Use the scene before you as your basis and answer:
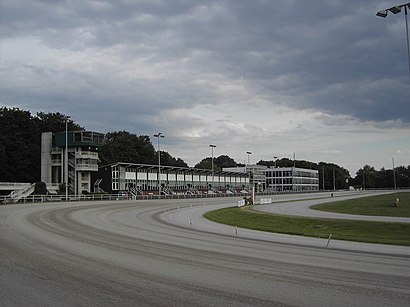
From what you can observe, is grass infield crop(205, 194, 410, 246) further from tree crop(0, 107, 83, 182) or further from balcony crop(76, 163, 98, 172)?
tree crop(0, 107, 83, 182)

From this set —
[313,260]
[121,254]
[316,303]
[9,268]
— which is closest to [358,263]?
[313,260]

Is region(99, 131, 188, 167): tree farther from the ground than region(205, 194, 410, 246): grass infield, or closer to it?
farther from the ground

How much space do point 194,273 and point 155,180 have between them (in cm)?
9609

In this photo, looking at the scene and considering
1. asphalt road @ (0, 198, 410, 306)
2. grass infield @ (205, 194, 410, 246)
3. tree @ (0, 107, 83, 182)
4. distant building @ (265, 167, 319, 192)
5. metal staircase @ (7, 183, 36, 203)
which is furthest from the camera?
distant building @ (265, 167, 319, 192)

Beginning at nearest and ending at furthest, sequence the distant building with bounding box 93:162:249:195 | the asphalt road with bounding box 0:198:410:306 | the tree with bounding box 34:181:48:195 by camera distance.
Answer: the asphalt road with bounding box 0:198:410:306, the tree with bounding box 34:181:48:195, the distant building with bounding box 93:162:249:195

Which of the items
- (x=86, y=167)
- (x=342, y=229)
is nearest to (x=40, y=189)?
(x=86, y=167)

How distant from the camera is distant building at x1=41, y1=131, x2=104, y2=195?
8756 cm

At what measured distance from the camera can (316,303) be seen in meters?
8.59

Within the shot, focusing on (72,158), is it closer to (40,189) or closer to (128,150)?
(40,189)

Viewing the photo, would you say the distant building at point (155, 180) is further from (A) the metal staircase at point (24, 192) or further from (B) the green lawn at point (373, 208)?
(B) the green lawn at point (373, 208)

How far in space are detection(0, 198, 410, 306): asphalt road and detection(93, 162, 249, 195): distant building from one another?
248ft

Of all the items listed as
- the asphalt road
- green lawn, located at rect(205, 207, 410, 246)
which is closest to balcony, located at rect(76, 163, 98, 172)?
green lawn, located at rect(205, 207, 410, 246)

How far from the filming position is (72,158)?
89812mm

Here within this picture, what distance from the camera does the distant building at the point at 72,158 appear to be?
87562mm
